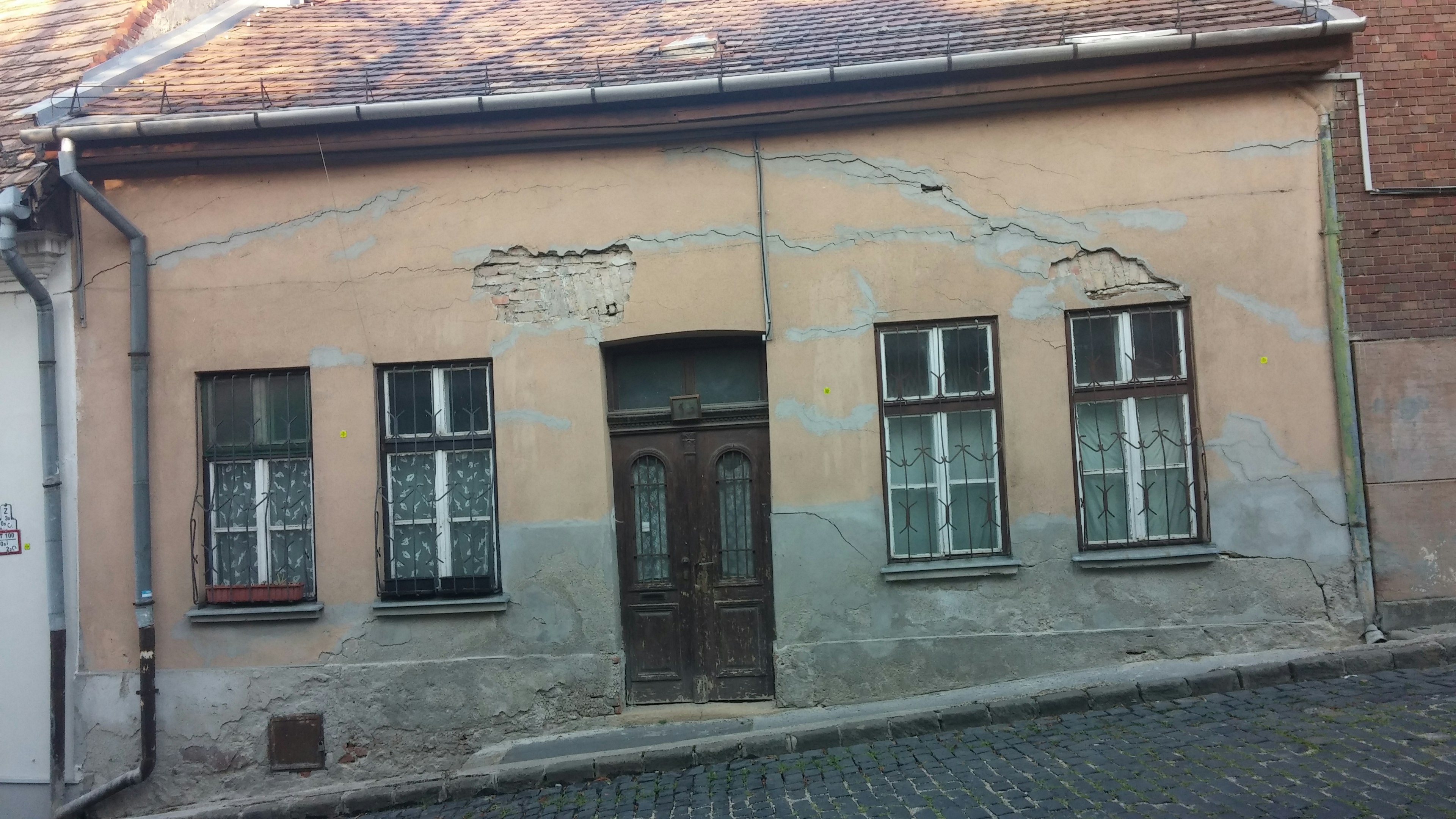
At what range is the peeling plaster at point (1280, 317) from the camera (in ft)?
21.2

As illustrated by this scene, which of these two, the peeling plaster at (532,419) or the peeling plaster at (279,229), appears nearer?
the peeling plaster at (532,419)

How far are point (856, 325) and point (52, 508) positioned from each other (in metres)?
5.89

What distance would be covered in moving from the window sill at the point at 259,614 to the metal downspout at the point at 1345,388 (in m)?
7.14

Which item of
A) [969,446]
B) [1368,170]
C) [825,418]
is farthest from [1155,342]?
[825,418]

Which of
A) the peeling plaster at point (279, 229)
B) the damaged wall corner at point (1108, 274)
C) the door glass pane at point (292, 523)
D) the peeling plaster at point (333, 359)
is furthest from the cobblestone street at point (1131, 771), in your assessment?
the peeling plaster at point (279, 229)

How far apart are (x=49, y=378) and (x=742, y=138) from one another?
17.3ft

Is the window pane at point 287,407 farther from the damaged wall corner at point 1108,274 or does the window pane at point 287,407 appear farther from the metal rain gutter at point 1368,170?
the metal rain gutter at point 1368,170

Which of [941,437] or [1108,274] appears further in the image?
[941,437]

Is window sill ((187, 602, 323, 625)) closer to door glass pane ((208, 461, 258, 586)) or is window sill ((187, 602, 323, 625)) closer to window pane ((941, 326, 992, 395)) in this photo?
door glass pane ((208, 461, 258, 586))

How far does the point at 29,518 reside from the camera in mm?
6906

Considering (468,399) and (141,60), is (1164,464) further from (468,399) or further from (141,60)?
(141,60)

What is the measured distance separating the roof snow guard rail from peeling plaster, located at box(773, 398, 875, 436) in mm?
2198

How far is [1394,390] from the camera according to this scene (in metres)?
6.49

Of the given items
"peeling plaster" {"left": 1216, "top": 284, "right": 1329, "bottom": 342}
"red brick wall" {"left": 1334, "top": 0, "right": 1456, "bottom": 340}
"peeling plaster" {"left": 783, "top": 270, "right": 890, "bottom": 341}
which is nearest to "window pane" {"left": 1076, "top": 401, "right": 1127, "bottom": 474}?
"peeling plaster" {"left": 1216, "top": 284, "right": 1329, "bottom": 342}
